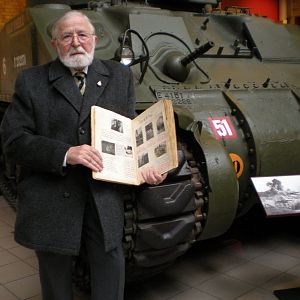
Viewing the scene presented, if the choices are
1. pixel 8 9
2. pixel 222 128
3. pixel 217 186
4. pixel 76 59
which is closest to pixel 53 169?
pixel 76 59

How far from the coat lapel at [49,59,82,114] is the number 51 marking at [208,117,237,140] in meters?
1.37

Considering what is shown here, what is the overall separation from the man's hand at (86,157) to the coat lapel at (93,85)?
0.18m

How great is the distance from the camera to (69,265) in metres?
2.42

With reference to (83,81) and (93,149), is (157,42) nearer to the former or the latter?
(83,81)

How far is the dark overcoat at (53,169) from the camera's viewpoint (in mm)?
2205

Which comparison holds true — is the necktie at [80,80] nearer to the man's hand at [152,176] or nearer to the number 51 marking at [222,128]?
the man's hand at [152,176]

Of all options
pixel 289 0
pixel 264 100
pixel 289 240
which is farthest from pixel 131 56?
pixel 289 0

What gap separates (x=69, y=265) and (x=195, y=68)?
2.02 m

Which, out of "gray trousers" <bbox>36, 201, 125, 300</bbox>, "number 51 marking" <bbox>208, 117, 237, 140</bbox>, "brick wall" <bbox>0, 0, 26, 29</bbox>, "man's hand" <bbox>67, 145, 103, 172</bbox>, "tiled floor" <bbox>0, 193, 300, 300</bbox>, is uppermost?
"brick wall" <bbox>0, 0, 26, 29</bbox>

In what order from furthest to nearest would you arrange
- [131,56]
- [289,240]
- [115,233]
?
[289,240] → [131,56] → [115,233]

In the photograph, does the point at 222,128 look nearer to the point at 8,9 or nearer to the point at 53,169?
the point at 53,169

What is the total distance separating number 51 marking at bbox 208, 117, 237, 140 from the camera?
337cm

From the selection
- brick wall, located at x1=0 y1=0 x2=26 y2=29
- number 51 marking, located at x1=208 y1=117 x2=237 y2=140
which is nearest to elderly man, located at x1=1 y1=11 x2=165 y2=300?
number 51 marking, located at x1=208 y1=117 x2=237 y2=140

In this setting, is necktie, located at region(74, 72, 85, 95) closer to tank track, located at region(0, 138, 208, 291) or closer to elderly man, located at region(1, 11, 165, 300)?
elderly man, located at region(1, 11, 165, 300)
